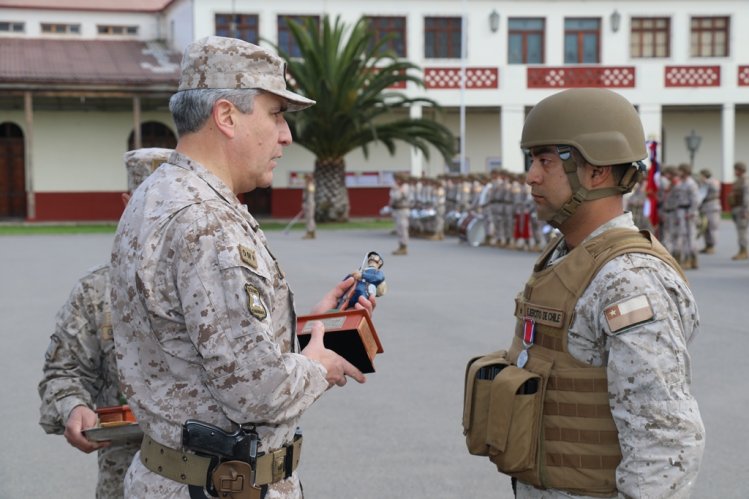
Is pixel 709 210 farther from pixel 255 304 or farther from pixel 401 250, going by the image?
pixel 255 304

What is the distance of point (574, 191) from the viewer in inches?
112

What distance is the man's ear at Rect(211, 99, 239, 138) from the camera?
8.30 ft

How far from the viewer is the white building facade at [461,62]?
125ft

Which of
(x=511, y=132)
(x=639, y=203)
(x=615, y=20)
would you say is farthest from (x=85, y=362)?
(x=615, y=20)

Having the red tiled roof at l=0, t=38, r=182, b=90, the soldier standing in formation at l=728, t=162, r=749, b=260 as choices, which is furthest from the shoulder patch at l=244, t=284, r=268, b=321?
the red tiled roof at l=0, t=38, r=182, b=90

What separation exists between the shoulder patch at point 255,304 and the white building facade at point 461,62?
121ft

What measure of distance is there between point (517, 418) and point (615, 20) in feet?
129

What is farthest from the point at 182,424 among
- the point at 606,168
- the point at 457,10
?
the point at 457,10

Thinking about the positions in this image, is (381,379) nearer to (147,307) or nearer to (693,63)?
(147,307)

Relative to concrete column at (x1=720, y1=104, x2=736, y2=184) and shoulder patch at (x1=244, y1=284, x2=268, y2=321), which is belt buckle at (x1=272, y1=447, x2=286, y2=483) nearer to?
shoulder patch at (x1=244, y1=284, x2=268, y2=321)

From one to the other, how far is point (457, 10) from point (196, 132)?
3847 cm

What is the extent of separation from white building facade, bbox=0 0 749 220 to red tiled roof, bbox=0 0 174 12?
80 millimetres

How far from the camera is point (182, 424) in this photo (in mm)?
2447

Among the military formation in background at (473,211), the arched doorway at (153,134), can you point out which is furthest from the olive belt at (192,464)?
the arched doorway at (153,134)
